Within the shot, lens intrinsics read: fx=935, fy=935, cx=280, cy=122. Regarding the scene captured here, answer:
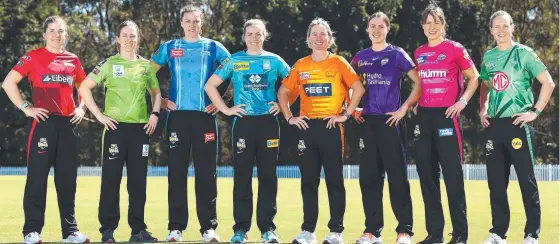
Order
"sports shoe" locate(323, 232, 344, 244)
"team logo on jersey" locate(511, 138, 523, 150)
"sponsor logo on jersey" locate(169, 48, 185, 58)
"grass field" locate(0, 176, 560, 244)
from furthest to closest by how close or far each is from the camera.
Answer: "grass field" locate(0, 176, 560, 244) → "sponsor logo on jersey" locate(169, 48, 185, 58) → "sports shoe" locate(323, 232, 344, 244) → "team logo on jersey" locate(511, 138, 523, 150)

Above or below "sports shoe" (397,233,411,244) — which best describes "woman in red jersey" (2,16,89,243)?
above

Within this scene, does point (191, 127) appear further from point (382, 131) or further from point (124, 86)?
point (382, 131)

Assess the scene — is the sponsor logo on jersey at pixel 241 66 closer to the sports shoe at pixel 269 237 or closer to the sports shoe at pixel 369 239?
the sports shoe at pixel 269 237

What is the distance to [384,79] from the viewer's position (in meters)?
10.6

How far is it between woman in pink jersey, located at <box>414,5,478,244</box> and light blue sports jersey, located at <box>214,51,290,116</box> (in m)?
1.72

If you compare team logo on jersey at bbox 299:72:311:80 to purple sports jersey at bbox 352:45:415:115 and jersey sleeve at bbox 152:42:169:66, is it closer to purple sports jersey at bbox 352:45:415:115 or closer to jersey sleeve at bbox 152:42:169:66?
purple sports jersey at bbox 352:45:415:115

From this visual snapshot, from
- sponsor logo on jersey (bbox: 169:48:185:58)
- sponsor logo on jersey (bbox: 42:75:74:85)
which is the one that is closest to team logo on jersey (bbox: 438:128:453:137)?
sponsor logo on jersey (bbox: 169:48:185:58)

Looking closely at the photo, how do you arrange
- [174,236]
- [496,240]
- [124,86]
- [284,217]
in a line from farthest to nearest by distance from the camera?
[284,217] < [174,236] < [124,86] < [496,240]

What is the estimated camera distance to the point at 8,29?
52156 mm

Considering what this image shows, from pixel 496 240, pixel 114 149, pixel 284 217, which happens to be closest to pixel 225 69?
pixel 114 149

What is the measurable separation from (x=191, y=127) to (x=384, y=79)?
2.34 m

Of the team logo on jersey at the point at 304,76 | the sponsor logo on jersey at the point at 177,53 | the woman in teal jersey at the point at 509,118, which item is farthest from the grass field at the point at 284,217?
the team logo on jersey at the point at 304,76

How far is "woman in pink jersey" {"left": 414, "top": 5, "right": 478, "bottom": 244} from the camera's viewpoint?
10.3 meters

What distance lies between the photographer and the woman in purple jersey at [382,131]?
1060 centimetres
